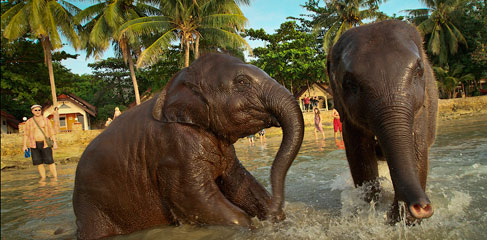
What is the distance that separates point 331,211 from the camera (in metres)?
3.84

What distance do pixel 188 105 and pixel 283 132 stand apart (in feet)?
2.92

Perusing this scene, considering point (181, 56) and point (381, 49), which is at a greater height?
point (181, 56)

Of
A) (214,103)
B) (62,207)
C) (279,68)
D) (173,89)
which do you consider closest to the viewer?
(214,103)

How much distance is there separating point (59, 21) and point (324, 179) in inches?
976

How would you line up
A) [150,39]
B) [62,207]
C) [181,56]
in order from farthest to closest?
[181,56]
[150,39]
[62,207]

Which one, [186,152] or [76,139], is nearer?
[186,152]

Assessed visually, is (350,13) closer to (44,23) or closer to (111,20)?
(111,20)

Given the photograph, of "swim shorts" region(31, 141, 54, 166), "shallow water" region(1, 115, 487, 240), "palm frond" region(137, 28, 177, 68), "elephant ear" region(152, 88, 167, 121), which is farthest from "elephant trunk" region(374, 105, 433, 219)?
"palm frond" region(137, 28, 177, 68)

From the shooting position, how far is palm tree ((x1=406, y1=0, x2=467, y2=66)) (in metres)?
36.0

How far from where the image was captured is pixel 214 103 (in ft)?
10.5

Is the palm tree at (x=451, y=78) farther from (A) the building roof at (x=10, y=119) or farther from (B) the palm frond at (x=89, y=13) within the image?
(A) the building roof at (x=10, y=119)

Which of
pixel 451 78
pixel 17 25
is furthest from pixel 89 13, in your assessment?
pixel 451 78

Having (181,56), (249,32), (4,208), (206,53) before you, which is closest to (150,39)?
(181,56)

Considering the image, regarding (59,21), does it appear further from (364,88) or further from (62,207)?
(364,88)
